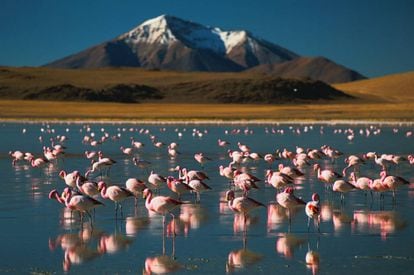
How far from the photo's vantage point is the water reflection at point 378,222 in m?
12.5

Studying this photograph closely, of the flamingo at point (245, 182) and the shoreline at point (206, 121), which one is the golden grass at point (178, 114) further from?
the flamingo at point (245, 182)

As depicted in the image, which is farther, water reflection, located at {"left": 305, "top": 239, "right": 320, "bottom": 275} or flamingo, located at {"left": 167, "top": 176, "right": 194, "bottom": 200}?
flamingo, located at {"left": 167, "top": 176, "right": 194, "bottom": 200}

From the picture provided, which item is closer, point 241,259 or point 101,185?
point 241,259

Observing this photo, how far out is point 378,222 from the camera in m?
13.2

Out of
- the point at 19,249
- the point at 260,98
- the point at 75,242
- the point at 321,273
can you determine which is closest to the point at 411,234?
the point at 321,273

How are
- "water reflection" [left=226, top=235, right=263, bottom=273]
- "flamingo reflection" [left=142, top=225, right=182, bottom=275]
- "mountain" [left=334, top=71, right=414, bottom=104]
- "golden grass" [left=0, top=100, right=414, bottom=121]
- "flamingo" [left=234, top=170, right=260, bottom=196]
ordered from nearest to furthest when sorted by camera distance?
1. "flamingo reflection" [left=142, top=225, right=182, bottom=275]
2. "water reflection" [left=226, top=235, right=263, bottom=273]
3. "flamingo" [left=234, top=170, right=260, bottom=196]
4. "golden grass" [left=0, top=100, right=414, bottom=121]
5. "mountain" [left=334, top=71, right=414, bottom=104]

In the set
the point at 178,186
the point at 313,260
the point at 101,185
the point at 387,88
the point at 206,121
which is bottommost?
the point at 313,260

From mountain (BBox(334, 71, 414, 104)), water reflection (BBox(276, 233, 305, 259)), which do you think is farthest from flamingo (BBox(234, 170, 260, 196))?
mountain (BBox(334, 71, 414, 104))

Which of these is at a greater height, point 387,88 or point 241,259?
point 387,88

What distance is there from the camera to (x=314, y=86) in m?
128

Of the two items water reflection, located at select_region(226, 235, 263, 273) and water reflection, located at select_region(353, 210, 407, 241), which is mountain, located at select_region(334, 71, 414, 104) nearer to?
water reflection, located at select_region(353, 210, 407, 241)

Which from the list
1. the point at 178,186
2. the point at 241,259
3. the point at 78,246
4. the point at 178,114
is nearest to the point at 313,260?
the point at 241,259

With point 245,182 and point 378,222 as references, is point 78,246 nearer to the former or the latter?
point 245,182

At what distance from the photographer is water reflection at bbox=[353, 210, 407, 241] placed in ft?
41.0
